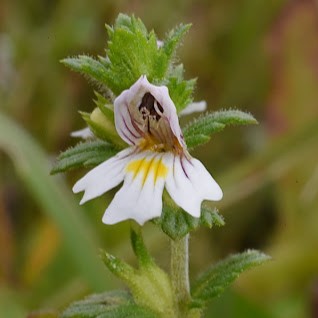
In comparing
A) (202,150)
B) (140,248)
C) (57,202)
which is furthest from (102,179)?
(202,150)

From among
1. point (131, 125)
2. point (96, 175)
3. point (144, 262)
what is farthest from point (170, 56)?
point (144, 262)

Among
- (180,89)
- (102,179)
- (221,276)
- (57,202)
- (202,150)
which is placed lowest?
(221,276)

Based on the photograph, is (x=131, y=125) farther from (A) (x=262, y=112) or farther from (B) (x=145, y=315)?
(A) (x=262, y=112)

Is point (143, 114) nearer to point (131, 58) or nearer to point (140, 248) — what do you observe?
point (131, 58)

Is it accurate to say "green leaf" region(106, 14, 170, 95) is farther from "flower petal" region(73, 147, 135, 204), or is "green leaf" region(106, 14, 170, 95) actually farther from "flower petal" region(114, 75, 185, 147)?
"flower petal" region(73, 147, 135, 204)

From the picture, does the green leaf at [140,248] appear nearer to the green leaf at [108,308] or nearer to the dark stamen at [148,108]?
the green leaf at [108,308]
